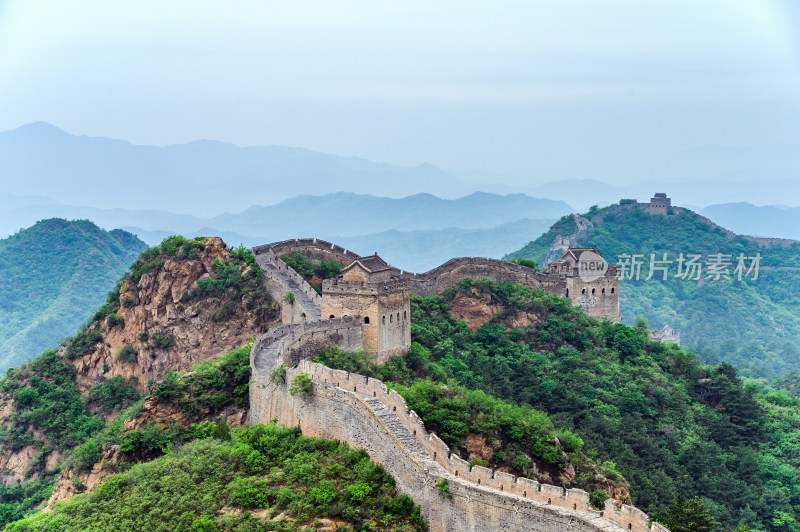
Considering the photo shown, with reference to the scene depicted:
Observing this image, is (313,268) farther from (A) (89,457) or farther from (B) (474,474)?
(B) (474,474)

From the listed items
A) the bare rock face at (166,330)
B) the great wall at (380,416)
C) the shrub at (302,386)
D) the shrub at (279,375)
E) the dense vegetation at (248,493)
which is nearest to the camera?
the great wall at (380,416)

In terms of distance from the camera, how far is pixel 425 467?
2403 centimetres

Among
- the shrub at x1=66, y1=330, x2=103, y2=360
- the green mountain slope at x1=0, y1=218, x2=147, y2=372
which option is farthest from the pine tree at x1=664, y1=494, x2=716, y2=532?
the green mountain slope at x1=0, y1=218, x2=147, y2=372

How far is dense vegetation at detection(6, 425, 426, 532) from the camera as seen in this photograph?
24.0 metres

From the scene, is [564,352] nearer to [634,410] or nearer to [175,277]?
[634,410]

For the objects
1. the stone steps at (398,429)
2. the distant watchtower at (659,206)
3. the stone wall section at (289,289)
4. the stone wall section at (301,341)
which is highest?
the distant watchtower at (659,206)

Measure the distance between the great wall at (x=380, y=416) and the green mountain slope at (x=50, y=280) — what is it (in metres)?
52.1

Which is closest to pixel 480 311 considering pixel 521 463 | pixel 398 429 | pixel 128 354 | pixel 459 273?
pixel 459 273

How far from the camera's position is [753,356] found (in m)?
102

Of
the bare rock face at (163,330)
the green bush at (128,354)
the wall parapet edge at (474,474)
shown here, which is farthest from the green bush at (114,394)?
the wall parapet edge at (474,474)

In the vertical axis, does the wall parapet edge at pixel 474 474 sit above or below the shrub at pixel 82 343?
above

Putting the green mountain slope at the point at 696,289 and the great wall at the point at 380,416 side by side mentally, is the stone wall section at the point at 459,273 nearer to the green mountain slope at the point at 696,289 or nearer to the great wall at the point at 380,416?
the great wall at the point at 380,416

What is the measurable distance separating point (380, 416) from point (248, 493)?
4.44m

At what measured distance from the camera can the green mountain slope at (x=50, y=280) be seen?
8953 cm
